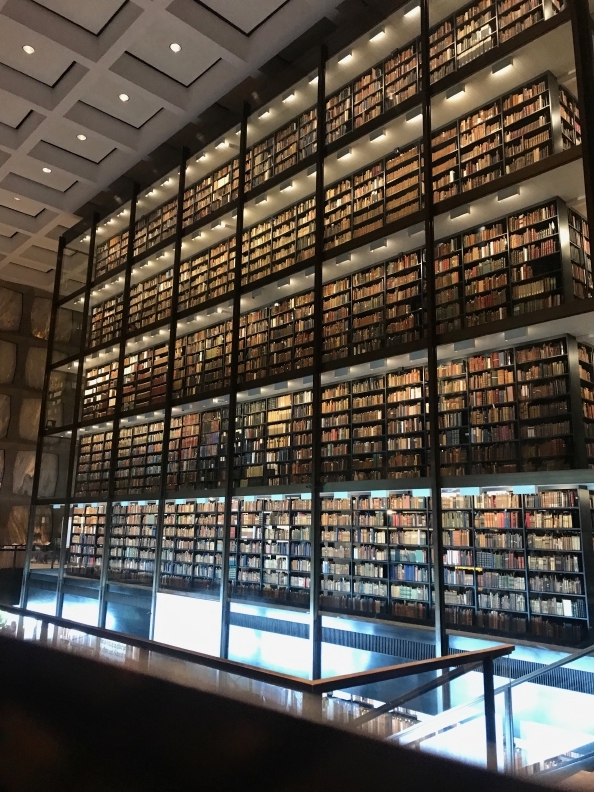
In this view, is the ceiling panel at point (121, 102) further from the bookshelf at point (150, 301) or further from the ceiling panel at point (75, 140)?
the bookshelf at point (150, 301)

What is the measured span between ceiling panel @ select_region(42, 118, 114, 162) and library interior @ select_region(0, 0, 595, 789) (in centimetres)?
6

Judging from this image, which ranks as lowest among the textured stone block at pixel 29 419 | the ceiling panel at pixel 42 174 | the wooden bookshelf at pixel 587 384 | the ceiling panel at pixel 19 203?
the wooden bookshelf at pixel 587 384

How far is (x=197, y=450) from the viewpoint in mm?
7840

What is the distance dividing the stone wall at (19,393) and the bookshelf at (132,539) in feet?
19.2

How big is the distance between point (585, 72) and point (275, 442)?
4.68m

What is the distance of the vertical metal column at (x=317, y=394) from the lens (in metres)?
5.39

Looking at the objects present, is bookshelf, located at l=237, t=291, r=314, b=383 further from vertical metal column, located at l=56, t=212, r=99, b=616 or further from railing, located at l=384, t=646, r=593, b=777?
railing, located at l=384, t=646, r=593, b=777

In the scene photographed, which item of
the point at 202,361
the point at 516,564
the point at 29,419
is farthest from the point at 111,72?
the point at 29,419

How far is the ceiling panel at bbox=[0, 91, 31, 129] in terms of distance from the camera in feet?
25.8

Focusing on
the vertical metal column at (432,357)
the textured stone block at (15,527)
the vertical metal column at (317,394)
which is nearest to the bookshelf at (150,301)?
the vertical metal column at (317,394)

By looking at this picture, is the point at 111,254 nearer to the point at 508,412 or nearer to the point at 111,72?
the point at 111,72

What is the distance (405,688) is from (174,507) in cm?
690

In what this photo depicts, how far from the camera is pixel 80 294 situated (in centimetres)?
1041

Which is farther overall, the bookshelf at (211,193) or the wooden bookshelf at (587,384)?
the bookshelf at (211,193)
